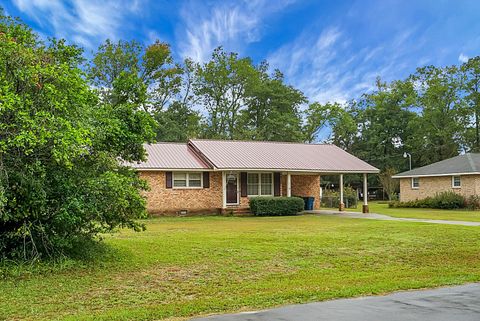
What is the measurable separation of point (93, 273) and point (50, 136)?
2558mm

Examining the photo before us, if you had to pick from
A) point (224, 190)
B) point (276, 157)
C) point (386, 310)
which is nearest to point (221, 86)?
point (276, 157)

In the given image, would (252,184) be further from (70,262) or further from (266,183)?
(70,262)

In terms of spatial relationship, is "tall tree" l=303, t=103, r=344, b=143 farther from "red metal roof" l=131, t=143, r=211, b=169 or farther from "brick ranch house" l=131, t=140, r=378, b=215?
"red metal roof" l=131, t=143, r=211, b=169

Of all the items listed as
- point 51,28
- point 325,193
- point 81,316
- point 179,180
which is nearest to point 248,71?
point 325,193

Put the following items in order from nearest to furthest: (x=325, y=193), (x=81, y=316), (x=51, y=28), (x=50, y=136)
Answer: (x=81, y=316) < (x=50, y=136) < (x=51, y=28) < (x=325, y=193)

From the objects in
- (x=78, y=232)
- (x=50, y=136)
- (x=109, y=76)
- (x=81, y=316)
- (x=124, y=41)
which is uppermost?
(x=124, y=41)

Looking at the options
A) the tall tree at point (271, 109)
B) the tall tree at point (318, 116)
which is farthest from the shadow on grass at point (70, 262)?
the tall tree at point (318, 116)

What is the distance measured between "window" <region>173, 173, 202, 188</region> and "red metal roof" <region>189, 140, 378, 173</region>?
116 centimetres

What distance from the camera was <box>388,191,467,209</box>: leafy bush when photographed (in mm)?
28781

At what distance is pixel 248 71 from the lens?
47969mm

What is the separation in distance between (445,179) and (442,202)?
2.80 meters

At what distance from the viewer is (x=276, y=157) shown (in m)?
25.7

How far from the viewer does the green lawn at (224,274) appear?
18.8ft

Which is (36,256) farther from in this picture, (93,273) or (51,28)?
(51,28)
